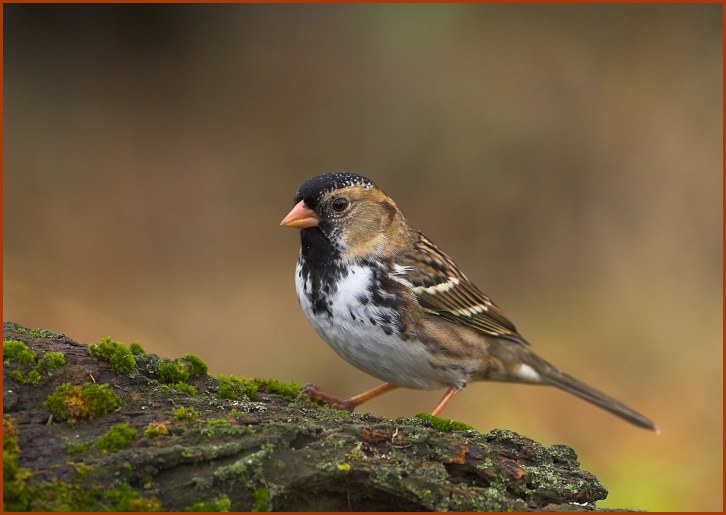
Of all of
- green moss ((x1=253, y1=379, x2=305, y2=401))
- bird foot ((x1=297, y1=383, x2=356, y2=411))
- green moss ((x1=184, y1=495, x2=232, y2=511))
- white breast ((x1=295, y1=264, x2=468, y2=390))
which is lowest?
green moss ((x1=184, y1=495, x2=232, y2=511))

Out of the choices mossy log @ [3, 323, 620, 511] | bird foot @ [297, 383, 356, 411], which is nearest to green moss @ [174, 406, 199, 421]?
mossy log @ [3, 323, 620, 511]

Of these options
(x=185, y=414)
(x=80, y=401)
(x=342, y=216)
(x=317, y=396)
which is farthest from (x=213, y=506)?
(x=342, y=216)

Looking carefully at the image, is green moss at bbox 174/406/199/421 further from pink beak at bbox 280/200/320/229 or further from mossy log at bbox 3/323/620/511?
pink beak at bbox 280/200/320/229

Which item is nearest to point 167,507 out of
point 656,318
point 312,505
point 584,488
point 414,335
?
point 312,505

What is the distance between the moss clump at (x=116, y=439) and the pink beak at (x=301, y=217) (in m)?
2.31

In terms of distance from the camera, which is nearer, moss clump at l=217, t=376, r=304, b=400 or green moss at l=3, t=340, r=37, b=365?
green moss at l=3, t=340, r=37, b=365

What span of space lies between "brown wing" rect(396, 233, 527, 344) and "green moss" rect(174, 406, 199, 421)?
88.4 inches

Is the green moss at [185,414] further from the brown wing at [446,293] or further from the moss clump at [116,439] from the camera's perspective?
the brown wing at [446,293]

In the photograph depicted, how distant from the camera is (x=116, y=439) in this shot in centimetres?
346

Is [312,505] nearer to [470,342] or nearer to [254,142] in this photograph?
[470,342]

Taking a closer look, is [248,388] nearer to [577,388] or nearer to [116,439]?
[116,439]

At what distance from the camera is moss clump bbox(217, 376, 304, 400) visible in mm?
4375

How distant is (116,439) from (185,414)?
36 cm

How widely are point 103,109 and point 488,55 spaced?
213 inches
